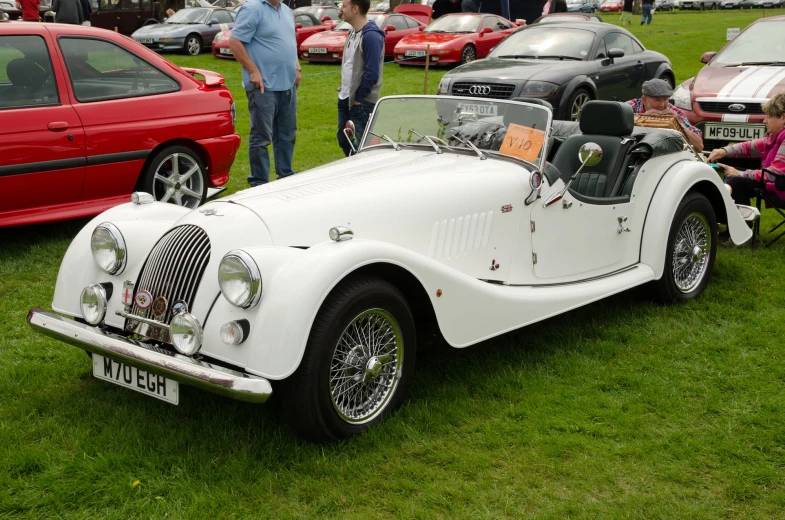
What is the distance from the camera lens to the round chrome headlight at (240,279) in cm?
363

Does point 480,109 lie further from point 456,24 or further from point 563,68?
point 456,24

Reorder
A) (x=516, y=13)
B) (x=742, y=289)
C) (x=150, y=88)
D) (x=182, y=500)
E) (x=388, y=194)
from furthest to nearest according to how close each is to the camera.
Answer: (x=516, y=13) → (x=150, y=88) → (x=742, y=289) → (x=388, y=194) → (x=182, y=500)

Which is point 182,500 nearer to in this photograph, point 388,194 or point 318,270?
point 318,270

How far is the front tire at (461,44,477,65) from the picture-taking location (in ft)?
60.9

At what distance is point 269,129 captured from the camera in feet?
25.5

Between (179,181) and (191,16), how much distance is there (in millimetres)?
16622

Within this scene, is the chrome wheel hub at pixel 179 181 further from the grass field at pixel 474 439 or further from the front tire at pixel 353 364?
the front tire at pixel 353 364

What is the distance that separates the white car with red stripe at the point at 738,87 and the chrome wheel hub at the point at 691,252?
355 centimetres

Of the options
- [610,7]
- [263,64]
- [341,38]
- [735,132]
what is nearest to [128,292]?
[263,64]

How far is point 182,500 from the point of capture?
3.46 meters

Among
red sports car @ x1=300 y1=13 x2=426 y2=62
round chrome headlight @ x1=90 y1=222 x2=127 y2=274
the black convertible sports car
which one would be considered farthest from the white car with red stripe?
red sports car @ x1=300 y1=13 x2=426 y2=62

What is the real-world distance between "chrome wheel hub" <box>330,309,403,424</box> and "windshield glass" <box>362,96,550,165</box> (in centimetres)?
164

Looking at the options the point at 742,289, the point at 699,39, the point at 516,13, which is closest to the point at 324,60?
the point at 516,13

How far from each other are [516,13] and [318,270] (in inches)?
Result: 866
